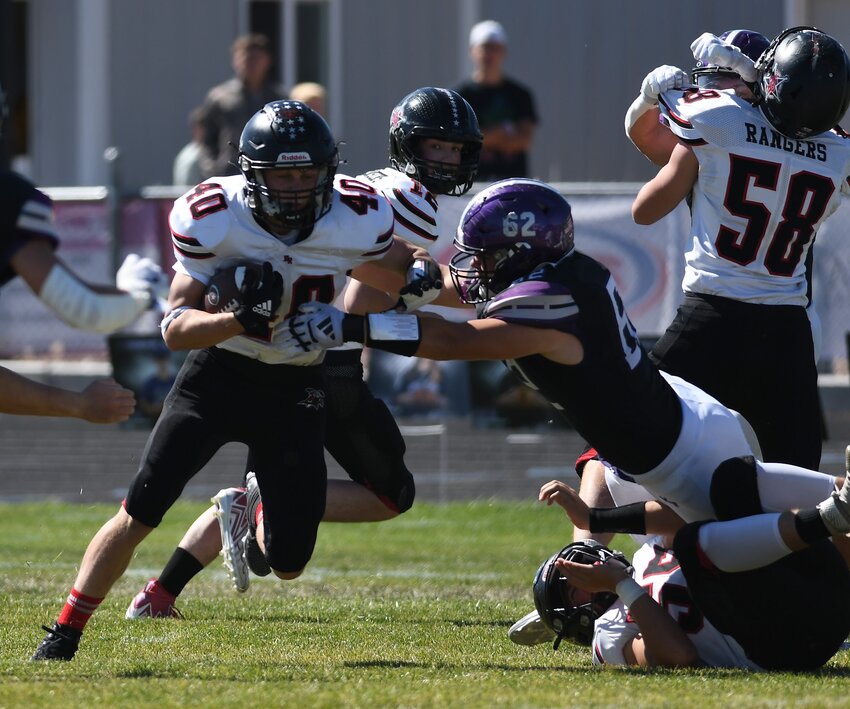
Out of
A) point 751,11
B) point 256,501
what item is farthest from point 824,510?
point 751,11

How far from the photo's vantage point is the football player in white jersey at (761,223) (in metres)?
5.37

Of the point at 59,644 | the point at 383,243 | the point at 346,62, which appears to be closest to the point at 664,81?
the point at 383,243

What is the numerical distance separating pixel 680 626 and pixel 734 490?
0.44m

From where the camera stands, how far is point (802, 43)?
17.5 feet

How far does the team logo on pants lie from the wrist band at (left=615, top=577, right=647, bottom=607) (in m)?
1.21

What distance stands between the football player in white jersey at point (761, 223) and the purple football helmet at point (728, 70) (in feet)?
0.58

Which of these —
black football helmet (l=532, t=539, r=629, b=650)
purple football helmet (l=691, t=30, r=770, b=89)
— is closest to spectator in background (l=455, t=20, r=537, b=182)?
purple football helmet (l=691, t=30, r=770, b=89)

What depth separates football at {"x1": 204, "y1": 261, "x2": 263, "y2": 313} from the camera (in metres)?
4.75

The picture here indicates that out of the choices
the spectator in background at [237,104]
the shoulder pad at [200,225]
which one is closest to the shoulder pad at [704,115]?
the shoulder pad at [200,225]

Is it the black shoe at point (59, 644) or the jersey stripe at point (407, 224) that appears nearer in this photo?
the black shoe at point (59, 644)

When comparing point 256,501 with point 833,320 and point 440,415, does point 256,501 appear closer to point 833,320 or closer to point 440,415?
point 440,415

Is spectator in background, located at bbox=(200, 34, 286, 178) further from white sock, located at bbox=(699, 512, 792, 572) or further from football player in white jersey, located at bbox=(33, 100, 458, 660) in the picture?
white sock, located at bbox=(699, 512, 792, 572)

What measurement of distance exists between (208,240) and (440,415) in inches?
200

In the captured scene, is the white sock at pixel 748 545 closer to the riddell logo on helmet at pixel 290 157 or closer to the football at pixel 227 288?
the football at pixel 227 288
